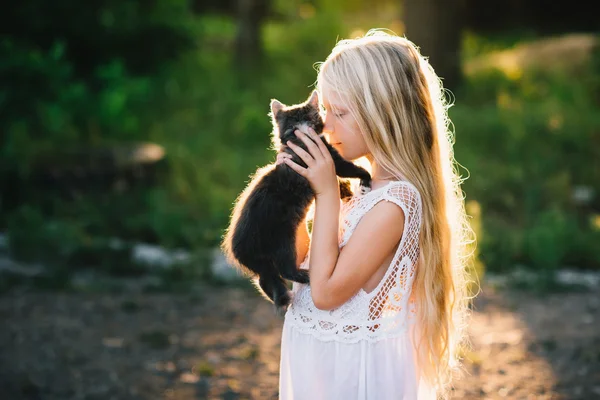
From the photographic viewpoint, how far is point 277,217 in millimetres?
2750

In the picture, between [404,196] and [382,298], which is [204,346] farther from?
[404,196]

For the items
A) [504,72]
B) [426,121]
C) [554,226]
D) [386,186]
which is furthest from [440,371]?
[504,72]

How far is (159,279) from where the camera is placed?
6363 mm

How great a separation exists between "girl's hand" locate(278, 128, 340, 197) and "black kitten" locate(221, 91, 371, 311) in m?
0.16

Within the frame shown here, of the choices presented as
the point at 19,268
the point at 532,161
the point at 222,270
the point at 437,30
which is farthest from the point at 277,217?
the point at 437,30

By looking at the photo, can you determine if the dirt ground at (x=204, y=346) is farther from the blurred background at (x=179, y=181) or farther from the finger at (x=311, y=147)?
the finger at (x=311, y=147)

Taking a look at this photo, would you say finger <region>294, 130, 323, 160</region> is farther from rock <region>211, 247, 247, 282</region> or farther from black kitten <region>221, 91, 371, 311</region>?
rock <region>211, 247, 247, 282</region>

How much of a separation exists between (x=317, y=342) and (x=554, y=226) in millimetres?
5093

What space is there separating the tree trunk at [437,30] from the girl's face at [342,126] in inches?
349

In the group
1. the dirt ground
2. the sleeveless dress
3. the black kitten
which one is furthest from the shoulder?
the dirt ground

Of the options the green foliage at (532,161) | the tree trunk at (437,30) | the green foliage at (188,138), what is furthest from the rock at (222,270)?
the tree trunk at (437,30)

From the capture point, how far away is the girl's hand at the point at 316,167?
2455mm

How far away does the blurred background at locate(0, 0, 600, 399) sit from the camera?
507 centimetres

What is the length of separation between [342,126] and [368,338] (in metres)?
0.68
